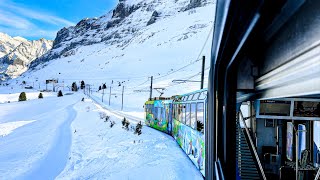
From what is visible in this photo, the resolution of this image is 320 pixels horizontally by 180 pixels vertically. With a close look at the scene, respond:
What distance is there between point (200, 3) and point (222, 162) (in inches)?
6048

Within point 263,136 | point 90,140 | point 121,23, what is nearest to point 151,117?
point 90,140

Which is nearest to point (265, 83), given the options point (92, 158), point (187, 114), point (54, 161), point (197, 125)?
point (197, 125)

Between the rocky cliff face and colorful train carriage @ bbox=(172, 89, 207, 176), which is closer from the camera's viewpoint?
colorful train carriage @ bbox=(172, 89, 207, 176)

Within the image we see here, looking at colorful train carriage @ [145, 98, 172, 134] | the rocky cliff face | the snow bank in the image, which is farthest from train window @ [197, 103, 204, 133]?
the rocky cliff face

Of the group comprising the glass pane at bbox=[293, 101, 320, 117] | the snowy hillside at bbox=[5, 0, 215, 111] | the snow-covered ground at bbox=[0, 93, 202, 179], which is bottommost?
the snow-covered ground at bbox=[0, 93, 202, 179]

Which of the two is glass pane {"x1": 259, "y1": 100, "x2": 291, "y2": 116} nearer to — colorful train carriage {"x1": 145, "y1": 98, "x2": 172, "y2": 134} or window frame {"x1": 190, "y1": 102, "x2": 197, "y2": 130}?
window frame {"x1": 190, "y1": 102, "x2": 197, "y2": 130}

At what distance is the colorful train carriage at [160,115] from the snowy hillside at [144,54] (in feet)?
107

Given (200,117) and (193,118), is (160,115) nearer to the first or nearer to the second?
(193,118)

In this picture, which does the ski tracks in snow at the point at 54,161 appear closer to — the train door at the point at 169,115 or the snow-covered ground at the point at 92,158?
the snow-covered ground at the point at 92,158

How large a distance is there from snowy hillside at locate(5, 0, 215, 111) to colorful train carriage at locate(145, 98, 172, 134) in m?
32.7

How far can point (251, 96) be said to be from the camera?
10.4 ft

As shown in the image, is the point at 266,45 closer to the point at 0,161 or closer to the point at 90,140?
the point at 0,161

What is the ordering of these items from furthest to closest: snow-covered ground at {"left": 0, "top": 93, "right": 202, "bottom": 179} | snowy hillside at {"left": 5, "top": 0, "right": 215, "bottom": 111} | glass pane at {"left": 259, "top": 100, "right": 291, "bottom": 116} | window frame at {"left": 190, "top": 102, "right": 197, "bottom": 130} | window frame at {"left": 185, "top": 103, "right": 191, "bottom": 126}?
1. snowy hillside at {"left": 5, "top": 0, "right": 215, "bottom": 111}
2. window frame at {"left": 185, "top": 103, "right": 191, "bottom": 126}
3. window frame at {"left": 190, "top": 102, "right": 197, "bottom": 130}
4. snow-covered ground at {"left": 0, "top": 93, "right": 202, "bottom": 179}
5. glass pane at {"left": 259, "top": 100, "right": 291, "bottom": 116}

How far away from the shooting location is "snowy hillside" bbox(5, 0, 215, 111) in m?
73.5
